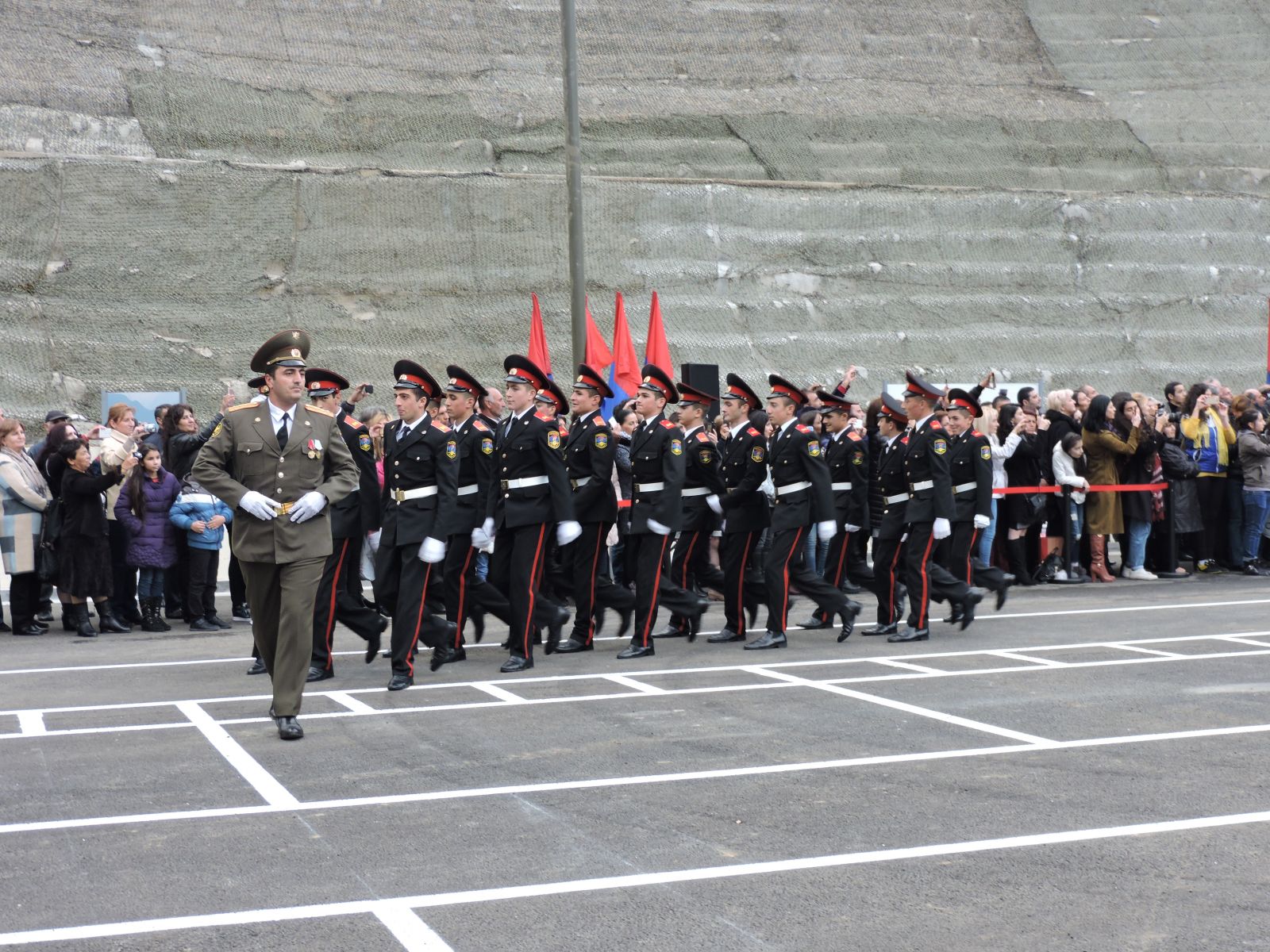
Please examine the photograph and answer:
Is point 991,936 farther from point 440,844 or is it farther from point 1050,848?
point 440,844

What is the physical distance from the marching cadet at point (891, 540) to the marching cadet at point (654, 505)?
1.40m

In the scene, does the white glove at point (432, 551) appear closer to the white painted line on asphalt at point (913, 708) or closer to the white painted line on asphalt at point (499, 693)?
the white painted line on asphalt at point (499, 693)

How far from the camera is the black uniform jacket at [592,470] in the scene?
10984mm

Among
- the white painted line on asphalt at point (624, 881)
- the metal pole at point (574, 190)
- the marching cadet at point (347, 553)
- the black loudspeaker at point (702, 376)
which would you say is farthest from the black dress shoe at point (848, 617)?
the white painted line on asphalt at point (624, 881)

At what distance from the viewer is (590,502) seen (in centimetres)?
1104

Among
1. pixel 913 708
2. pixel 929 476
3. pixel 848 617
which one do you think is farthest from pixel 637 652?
pixel 913 708

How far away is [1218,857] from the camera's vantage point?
5242 millimetres

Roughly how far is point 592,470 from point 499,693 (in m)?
2.46

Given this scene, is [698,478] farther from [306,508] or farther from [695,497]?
[306,508]

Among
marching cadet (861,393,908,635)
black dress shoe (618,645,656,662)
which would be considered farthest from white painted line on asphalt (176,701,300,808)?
marching cadet (861,393,908,635)

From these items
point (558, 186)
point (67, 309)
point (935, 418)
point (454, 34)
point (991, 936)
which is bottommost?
point (991, 936)

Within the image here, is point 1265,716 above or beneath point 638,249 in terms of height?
beneath

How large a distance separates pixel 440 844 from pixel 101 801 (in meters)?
1.66

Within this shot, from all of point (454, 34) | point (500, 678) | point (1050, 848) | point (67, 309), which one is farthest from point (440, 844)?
point (454, 34)
